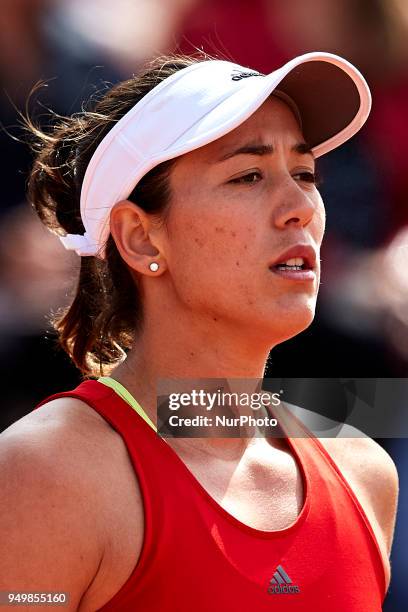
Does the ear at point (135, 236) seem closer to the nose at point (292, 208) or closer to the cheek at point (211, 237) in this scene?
the cheek at point (211, 237)

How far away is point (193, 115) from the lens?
1.77 m

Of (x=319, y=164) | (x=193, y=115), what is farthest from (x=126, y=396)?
(x=319, y=164)

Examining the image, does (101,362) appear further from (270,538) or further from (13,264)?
(13,264)

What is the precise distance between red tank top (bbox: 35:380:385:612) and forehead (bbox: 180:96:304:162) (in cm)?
50

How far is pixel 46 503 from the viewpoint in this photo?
1416 mm

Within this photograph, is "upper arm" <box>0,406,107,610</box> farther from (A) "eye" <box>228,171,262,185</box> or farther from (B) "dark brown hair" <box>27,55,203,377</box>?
(A) "eye" <box>228,171,262,185</box>

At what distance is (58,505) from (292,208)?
702mm

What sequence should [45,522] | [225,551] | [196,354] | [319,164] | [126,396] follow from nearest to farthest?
[45,522] < [225,551] < [126,396] < [196,354] < [319,164]

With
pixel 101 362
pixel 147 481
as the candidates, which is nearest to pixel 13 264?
pixel 101 362

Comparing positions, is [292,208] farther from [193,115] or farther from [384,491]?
[384,491]

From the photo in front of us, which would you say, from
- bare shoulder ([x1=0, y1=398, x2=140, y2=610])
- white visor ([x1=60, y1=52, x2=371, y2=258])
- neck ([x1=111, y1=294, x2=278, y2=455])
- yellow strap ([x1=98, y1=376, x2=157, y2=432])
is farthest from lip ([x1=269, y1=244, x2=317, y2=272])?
bare shoulder ([x1=0, y1=398, x2=140, y2=610])

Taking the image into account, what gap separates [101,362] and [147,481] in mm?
564

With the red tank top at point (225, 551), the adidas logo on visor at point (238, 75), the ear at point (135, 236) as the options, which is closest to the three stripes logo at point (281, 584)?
A: the red tank top at point (225, 551)

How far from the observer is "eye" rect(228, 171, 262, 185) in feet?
5.80
